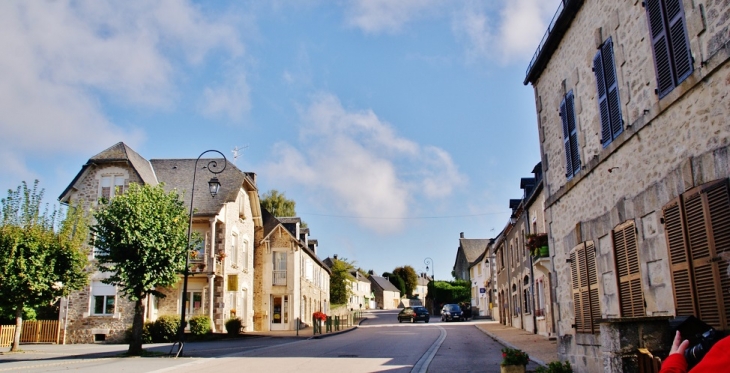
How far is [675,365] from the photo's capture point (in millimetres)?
2943

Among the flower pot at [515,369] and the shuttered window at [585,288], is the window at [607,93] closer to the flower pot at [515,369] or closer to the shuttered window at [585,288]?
the shuttered window at [585,288]

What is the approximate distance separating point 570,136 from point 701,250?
5.39 meters

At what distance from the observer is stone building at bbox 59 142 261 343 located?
92.0 ft

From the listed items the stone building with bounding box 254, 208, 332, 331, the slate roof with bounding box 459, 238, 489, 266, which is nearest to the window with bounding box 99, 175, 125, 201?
the stone building with bounding box 254, 208, 332, 331

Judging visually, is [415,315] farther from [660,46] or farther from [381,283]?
[381,283]

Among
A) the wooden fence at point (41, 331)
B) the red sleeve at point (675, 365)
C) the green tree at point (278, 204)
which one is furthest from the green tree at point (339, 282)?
the red sleeve at point (675, 365)

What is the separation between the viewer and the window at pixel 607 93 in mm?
8828

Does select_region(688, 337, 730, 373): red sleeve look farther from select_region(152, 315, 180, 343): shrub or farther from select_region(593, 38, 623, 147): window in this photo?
select_region(152, 315, 180, 343): shrub

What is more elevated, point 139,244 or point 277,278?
point 139,244

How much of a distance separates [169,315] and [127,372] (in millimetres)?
14976

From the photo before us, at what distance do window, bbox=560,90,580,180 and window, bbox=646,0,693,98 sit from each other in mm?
3805

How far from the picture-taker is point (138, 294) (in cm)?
1927

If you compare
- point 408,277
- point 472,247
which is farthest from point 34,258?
point 408,277

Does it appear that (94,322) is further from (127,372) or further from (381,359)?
(381,359)
